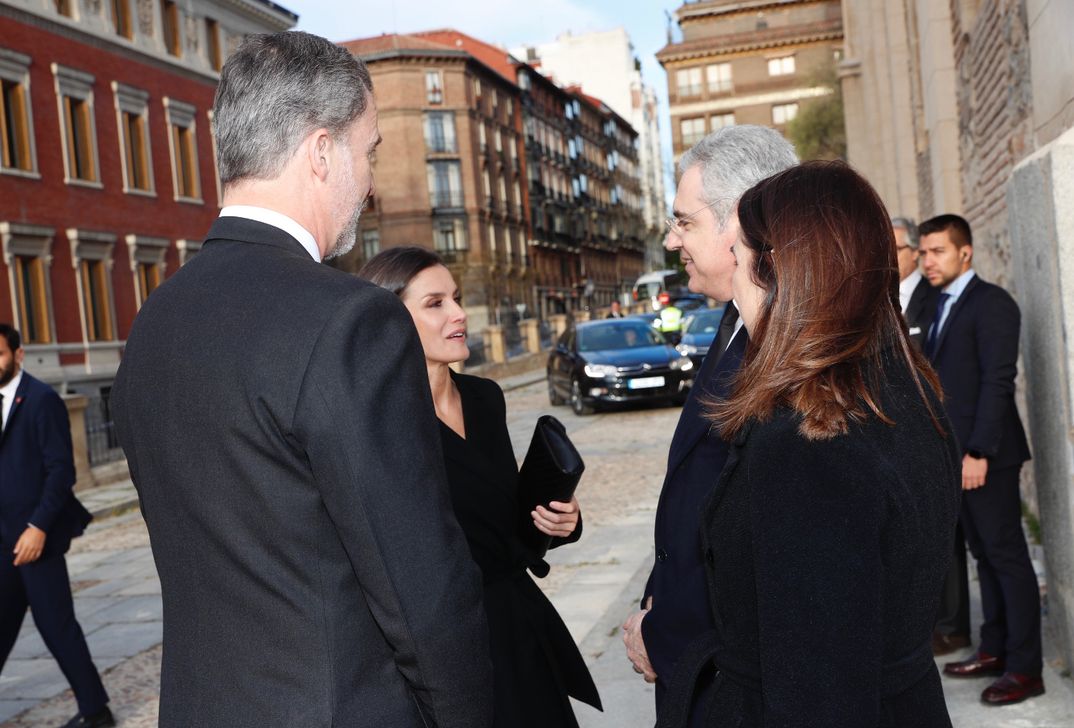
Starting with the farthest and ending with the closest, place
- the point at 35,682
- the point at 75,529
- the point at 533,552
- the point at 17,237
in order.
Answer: the point at 17,237
the point at 35,682
the point at 75,529
the point at 533,552

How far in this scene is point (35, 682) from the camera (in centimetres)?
651

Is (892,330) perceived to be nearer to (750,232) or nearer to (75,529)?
(750,232)

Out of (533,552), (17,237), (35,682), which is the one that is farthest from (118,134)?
(533,552)

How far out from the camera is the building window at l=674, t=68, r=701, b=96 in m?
73.2

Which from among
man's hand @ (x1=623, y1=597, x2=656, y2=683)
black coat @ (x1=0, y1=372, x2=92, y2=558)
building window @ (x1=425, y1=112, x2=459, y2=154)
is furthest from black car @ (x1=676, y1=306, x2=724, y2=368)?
building window @ (x1=425, y1=112, x2=459, y2=154)

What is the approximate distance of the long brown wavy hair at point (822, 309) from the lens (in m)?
1.88

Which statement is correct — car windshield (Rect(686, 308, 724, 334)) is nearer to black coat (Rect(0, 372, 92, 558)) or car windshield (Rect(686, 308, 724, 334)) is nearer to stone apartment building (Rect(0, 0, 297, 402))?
stone apartment building (Rect(0, 0, 297, 402))

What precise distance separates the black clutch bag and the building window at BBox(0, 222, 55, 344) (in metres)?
25.1

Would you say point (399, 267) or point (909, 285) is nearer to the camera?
point (399, 267)

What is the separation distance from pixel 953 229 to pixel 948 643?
75.6 inches

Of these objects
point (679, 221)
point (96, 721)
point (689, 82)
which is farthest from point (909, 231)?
point (689, 82)

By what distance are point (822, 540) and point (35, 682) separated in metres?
6.07

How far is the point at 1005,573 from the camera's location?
4.57 metres

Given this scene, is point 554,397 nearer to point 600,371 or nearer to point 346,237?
point 600,371
